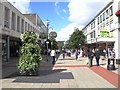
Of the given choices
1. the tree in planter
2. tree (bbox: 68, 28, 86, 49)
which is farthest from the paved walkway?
tree (bbox: 68, 28, 86, 49)

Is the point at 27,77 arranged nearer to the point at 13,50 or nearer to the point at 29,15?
the point at 13,50

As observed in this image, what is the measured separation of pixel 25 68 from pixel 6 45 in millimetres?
20640

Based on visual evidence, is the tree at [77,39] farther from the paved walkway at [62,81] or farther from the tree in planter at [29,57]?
the tree in planter at [29,57]

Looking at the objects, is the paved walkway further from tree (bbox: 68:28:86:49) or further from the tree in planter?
tree (bbox: 68:28:86:49)

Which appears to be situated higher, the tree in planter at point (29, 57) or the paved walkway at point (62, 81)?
the tree in planter at point (29, 57)

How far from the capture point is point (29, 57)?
16891mm

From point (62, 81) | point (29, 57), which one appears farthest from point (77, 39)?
point (62, 81)

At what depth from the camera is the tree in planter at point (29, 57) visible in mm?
16672

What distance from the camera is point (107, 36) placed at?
125ft

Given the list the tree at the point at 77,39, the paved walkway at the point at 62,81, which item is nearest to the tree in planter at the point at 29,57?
the paved walkway at the point at 62,81

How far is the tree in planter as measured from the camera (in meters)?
16.7

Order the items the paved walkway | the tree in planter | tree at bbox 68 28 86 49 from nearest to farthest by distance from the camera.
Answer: the paved walkway < the tree in planter < tree at bbox 68 28 86 49

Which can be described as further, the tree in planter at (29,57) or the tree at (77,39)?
the tree at (77,39)

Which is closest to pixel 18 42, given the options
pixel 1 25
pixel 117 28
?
pixel 1 25
